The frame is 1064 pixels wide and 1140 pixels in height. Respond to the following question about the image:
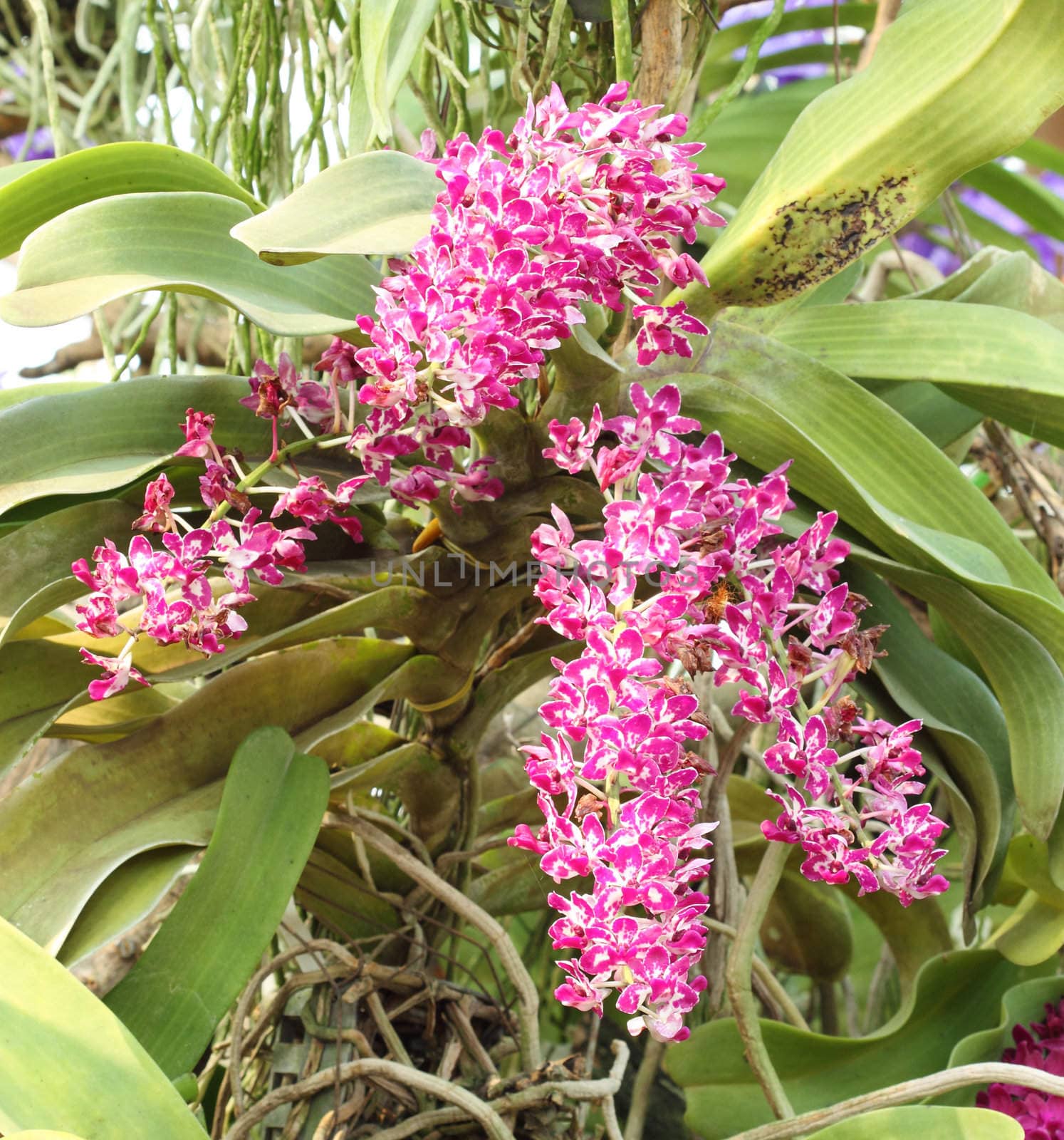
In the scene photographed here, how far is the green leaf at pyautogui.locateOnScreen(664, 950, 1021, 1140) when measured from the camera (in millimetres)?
636

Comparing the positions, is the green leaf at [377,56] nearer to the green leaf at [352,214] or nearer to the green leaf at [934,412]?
the green leaf at [352,214]

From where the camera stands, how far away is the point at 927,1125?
0.45m

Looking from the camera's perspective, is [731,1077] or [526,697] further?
[526,697]

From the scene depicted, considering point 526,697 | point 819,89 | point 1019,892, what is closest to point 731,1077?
point 1019,892

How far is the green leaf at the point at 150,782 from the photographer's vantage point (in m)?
0.49

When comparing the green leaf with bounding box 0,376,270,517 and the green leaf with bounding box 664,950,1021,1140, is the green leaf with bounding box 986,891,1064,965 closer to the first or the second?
the green leaf with bounding box 664,950,1021,1140

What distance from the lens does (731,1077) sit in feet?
2.11

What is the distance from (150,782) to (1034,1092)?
47 cm

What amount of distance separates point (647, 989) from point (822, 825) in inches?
4.1

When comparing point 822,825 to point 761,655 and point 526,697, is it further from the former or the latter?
point 526,697

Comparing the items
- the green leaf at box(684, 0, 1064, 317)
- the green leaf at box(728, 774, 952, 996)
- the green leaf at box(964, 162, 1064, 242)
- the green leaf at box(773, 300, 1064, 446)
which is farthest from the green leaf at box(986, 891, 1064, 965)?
the green leaf at box(964, 162, 1064, 242)

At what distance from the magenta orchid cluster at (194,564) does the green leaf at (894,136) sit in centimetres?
21

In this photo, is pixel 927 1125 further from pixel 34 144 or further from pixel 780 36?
pixel 34 144

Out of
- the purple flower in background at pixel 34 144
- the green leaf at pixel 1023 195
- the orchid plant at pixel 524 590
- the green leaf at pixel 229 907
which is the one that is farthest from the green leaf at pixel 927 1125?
the purple flower in background at pixel 34 144
